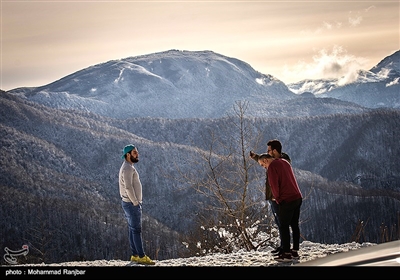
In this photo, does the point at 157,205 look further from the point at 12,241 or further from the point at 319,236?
the point at 12,241

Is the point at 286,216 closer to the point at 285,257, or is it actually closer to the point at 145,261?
the point at 285,257

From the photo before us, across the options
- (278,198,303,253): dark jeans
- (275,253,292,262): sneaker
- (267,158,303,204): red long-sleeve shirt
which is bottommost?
(275,253,292,262): sneaker

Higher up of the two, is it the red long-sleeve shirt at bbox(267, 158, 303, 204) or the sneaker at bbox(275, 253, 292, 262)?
the red long-sleeve shirt at bbox(267, 158, 303, 204)

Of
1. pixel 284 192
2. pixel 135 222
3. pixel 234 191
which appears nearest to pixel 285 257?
pixel 284 192

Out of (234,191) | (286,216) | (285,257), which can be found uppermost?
(234,191)

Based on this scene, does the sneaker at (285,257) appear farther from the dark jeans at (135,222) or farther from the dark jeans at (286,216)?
the dark jeans at (135,222)

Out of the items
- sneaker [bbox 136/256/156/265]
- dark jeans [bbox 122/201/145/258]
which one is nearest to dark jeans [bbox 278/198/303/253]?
sneaker [bbox 136/256/156/265]

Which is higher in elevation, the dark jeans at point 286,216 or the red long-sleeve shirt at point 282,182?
the red long-sleeve shirt at point 282,182

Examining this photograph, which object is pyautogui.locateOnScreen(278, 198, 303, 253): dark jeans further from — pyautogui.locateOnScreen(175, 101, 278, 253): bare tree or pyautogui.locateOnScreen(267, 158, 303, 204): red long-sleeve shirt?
pyautogui.locateOnScreen(175, 101, 278, 253): bare tree

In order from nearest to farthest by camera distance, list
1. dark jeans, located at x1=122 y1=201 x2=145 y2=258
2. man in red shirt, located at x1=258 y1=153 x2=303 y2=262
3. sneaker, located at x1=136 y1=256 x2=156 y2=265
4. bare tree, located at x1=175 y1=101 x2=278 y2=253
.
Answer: man in red shirt, located at x1=258 y1=153 x2=303 y2=262, sneaker, located at x1=136 y1=256 x2=156 y2=265, dark jeans, located at x1=122 y1=201 x2=145 y2=258, bare tree, located at x1=175 y1=101 x2=278 y2=253

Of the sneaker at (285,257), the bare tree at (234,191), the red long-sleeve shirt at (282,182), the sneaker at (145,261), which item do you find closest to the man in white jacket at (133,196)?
the sneaker at (145,261)
